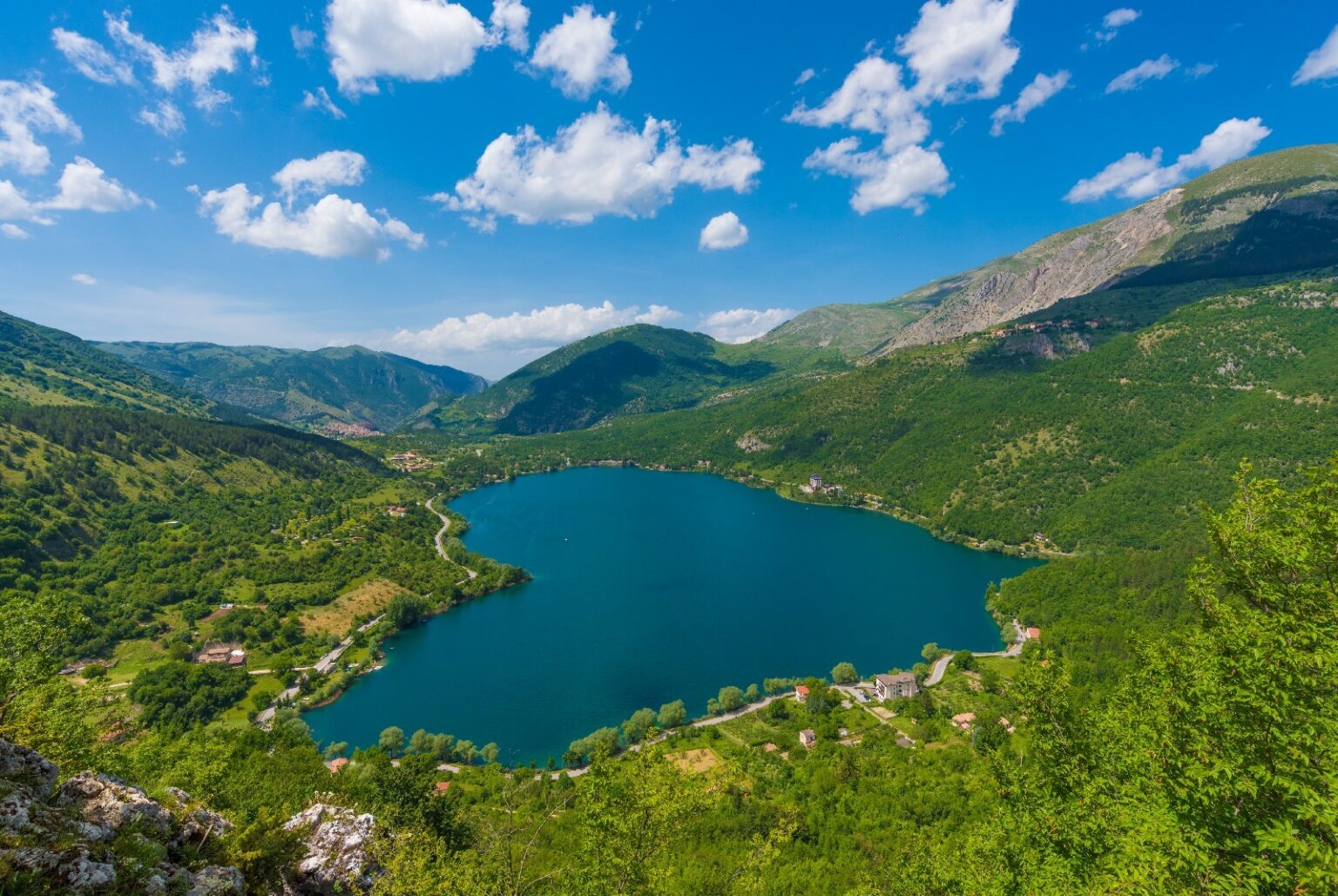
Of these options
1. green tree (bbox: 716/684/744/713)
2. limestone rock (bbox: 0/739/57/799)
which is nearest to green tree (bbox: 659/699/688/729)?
green tree (bbox: 716/684/744/713)

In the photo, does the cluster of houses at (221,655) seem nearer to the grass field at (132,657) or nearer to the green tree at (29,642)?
the grass field at (132,657)

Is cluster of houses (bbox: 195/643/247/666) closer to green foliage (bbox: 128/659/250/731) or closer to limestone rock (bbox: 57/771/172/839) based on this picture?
green foliage (bbox: 128/659/250/731)

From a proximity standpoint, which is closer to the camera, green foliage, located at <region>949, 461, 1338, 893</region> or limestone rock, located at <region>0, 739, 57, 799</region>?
green foliage, located at <region>949, 461, 1338, 893</region>

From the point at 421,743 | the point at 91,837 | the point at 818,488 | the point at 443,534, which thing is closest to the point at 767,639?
the point at 421,743

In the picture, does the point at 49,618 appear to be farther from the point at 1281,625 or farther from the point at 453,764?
the point at 453,764

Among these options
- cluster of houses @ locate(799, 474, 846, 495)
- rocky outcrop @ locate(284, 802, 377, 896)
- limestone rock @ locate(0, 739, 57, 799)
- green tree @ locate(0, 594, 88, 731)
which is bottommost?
cluster of houses @ locate(799, 474, 846, 495)

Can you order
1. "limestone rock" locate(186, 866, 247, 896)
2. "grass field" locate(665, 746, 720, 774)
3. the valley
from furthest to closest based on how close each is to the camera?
"grass field" locate(665, 746, 720, 774) < "limestone rock" locate(186, 866, 247, 896) < the valley

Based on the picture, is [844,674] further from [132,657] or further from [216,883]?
[132,657]

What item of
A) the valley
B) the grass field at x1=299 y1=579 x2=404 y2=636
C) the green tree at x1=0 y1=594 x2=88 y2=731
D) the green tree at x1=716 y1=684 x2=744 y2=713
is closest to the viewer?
the valley
